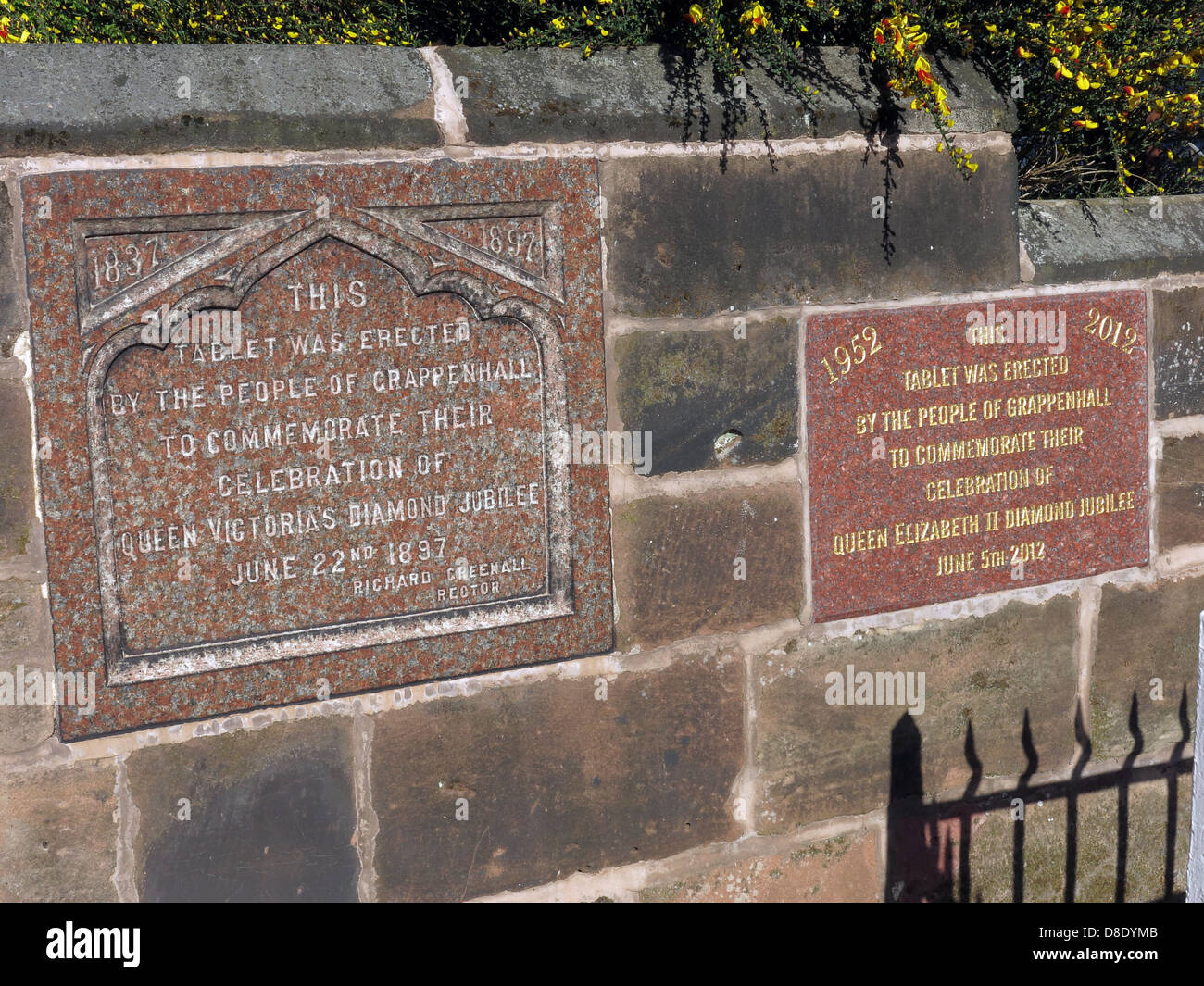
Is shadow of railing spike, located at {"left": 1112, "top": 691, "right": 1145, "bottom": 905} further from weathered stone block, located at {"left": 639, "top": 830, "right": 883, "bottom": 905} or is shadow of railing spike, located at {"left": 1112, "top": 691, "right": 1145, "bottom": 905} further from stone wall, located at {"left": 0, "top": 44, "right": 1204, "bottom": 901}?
weathered stone block, located at {"left": 639, "top": 830, "right": 883, "bottom": 905}

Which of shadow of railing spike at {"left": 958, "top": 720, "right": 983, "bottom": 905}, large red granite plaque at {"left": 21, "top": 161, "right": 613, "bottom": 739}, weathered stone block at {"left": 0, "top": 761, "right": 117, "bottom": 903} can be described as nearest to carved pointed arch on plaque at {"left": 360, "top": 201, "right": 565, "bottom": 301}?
large red granite plaque at {"left": 21, "top": 161, "right": 613, "bottom": 739}

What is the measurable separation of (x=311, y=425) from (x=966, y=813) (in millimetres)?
2257

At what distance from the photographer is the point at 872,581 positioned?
322 cm

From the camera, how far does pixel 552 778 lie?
2.95 m

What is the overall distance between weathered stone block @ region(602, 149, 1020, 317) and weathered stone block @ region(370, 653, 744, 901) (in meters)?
1.02

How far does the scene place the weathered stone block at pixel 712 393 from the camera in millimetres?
2898

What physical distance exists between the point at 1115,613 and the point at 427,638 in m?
2.19

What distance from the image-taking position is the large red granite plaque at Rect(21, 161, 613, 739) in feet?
7.86

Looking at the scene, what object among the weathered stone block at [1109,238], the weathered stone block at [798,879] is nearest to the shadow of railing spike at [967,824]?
the weathered stone block at [798,879]

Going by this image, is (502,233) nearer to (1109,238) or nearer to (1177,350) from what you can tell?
(1109,238)

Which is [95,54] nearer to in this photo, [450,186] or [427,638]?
[450,186]

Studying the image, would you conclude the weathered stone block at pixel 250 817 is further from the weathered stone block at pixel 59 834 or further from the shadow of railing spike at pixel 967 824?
the shadow of railing spike at pixel 967 824

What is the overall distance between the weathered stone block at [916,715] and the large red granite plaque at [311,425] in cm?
69

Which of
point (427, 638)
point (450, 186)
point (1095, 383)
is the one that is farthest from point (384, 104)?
point (1095, 383)
